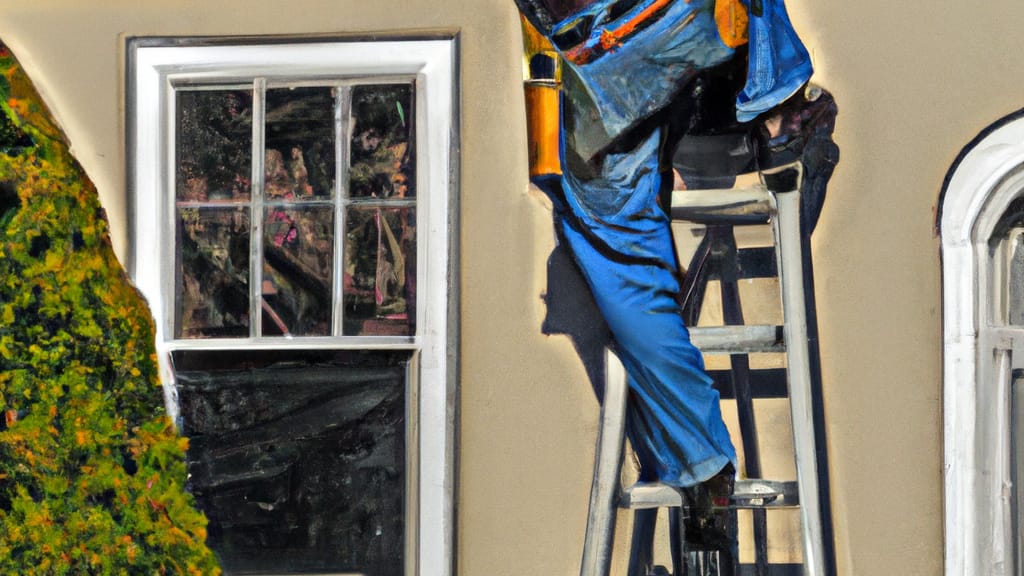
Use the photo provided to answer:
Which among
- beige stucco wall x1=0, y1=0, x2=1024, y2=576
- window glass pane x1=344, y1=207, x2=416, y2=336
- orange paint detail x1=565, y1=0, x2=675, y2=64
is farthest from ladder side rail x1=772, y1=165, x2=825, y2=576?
window glass pane x1=344, y1=207, x2=416, y2=336

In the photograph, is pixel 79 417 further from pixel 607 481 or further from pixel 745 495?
pixel 745 495

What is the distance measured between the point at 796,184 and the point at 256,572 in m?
1.91

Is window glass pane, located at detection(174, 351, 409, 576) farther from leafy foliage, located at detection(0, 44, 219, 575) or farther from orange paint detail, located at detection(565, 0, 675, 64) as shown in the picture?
orange paint detail, located at detection(565, 0, 675, 64)

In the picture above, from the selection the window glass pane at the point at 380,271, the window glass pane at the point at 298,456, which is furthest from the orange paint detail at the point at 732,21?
the window glass pane at the point at 298,456

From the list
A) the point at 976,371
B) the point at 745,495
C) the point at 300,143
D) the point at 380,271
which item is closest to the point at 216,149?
the point at 300,143

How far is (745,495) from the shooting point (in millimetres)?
2871

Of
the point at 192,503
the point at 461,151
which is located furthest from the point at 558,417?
the point at 192,503

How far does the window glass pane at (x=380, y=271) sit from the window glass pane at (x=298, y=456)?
11 cm

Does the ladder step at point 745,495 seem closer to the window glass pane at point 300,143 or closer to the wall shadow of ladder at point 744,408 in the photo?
the wall shadow of ladder at point 744,408

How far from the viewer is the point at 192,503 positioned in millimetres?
3094

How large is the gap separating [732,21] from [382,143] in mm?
Result: 1057

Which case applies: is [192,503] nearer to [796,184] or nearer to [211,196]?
[211,196]

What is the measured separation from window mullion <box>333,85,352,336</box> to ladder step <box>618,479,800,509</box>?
984 millimetres

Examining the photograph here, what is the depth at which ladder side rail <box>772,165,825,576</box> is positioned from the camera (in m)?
2.85
